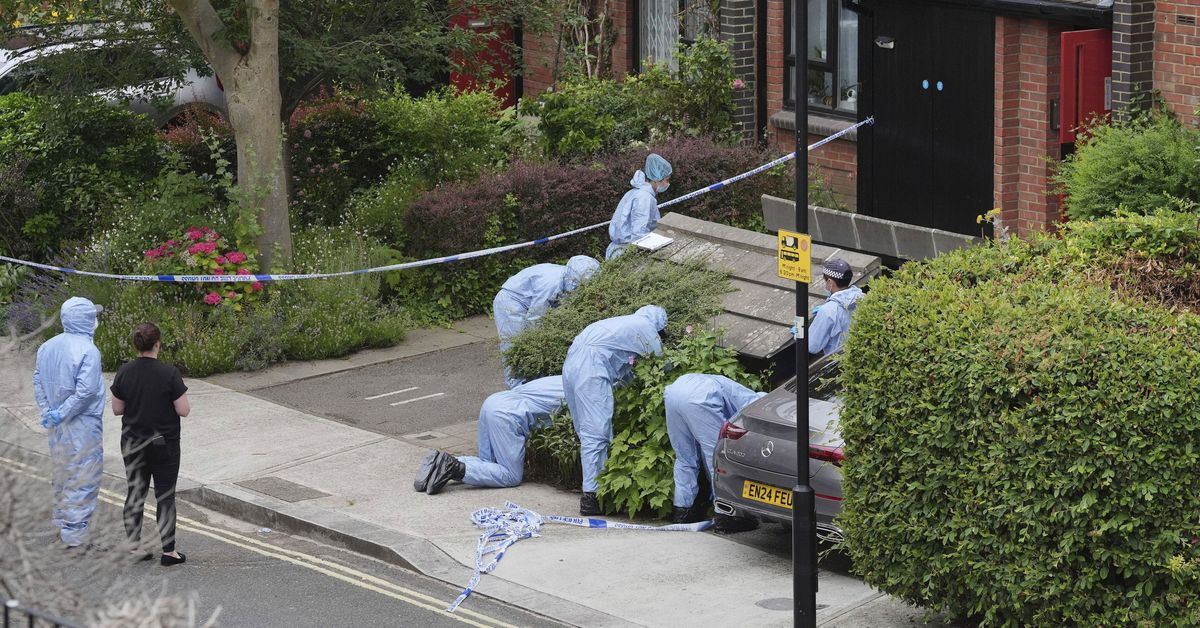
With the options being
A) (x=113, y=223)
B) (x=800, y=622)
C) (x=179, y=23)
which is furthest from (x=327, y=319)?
(x=800, y=622)

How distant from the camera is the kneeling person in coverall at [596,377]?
10352 millimetres

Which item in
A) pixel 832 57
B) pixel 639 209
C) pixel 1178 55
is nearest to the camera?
pixel 1178 55

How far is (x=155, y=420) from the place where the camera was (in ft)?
31.5

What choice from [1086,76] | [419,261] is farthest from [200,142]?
[1086,76]

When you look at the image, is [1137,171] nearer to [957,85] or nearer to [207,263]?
[957,85]

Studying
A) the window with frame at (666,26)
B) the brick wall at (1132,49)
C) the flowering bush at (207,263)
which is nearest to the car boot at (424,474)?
the flowering bush at (207,263)

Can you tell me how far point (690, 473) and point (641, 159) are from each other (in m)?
7.10

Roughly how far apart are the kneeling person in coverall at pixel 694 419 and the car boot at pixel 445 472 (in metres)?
1.53

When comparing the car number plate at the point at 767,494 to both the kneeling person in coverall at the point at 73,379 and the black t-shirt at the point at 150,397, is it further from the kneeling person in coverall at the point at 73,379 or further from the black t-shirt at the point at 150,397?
the kneeling person in coverall at the point at 73,379

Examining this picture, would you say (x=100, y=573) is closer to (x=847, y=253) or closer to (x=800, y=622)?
(x=800, y=622)

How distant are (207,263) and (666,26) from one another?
796cm

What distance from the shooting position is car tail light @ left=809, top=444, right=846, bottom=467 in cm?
906

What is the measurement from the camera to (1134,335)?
737cm

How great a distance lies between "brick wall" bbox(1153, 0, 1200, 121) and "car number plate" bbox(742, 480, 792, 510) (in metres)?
6.11
